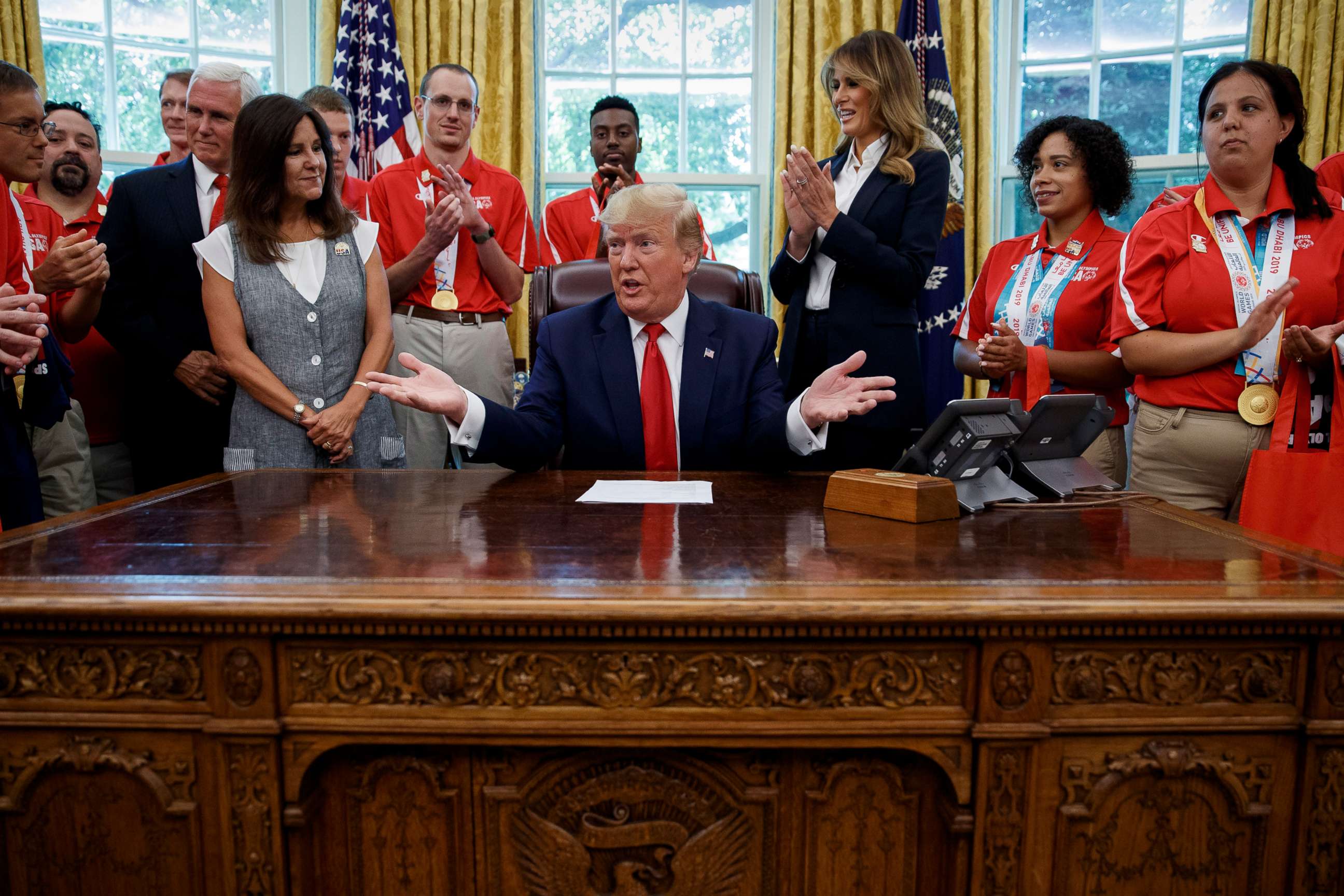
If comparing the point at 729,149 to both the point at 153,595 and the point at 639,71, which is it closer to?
the point at 639,71

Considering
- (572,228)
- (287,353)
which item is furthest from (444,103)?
(287,353)

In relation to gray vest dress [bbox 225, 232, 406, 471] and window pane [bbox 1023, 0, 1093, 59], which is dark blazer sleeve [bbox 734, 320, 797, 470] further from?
window pane [bbox 1023, 0, 1093, 59]

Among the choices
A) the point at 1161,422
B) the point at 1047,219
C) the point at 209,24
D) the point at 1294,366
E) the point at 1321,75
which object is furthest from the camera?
the point at 209,24

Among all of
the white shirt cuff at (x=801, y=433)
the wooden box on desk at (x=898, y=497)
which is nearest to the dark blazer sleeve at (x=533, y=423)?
the white shirt cuff at (x=801, y=433)

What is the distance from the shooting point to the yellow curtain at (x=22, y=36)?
14.2 feet

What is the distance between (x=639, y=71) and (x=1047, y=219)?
3.02 meters

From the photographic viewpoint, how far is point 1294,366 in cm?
211

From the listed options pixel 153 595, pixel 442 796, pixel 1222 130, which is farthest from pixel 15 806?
pixel 1222 130

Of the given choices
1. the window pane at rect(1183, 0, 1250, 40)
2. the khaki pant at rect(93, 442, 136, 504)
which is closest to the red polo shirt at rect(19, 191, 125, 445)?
the khaki pant at rect(93, 442, 136, 504)

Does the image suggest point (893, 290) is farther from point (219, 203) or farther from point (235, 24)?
point (235, 24)

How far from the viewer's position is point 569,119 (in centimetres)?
520

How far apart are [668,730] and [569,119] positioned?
182 inches

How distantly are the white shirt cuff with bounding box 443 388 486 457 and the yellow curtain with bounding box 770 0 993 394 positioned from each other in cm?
300

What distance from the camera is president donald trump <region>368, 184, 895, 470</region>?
89.4 inches
